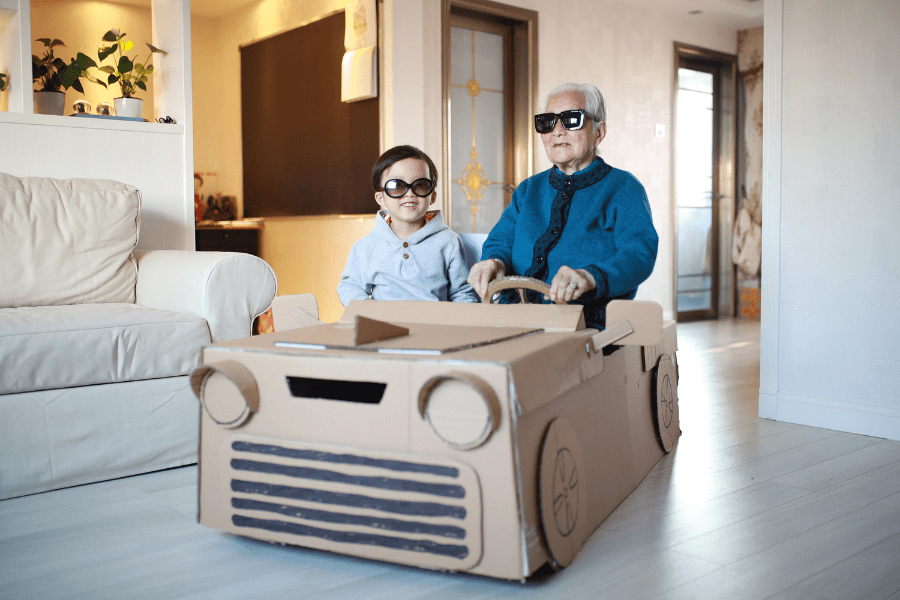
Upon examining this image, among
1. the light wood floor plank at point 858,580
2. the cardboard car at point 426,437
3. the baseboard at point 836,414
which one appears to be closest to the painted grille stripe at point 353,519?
the cardboard car at point 426,437

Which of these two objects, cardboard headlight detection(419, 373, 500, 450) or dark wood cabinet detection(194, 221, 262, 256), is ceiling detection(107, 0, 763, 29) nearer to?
dark wood cabinet detection(194, 221, 262, 256)

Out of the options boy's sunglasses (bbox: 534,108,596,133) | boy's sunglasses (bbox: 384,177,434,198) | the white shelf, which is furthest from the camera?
the white shelf

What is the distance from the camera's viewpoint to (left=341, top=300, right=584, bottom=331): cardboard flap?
1367 mm

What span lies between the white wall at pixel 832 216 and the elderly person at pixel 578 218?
37.8 inches

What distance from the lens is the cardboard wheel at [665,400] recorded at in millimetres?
1840

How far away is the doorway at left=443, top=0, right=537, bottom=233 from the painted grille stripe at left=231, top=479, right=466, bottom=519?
334cm

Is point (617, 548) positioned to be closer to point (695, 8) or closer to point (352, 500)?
point (352, 500)

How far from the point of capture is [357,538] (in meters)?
1.19

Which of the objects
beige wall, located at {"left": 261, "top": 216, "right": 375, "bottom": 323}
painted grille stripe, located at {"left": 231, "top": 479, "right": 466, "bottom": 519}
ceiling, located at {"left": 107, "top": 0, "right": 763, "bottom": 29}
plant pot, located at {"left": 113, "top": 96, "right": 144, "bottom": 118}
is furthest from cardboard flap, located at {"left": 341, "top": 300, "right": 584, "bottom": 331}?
ceiling, located at {"left": 107, "top": 0, "right": 763, "bottom": 29}

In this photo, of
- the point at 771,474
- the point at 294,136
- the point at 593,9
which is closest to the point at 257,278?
the point at 771,474

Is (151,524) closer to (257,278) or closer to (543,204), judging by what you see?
(257,278)

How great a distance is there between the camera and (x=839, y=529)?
1.46m

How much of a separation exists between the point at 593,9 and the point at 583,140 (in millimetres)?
3762

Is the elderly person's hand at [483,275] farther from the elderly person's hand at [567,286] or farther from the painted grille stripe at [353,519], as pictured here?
the painted grille stripe at [353,519]
